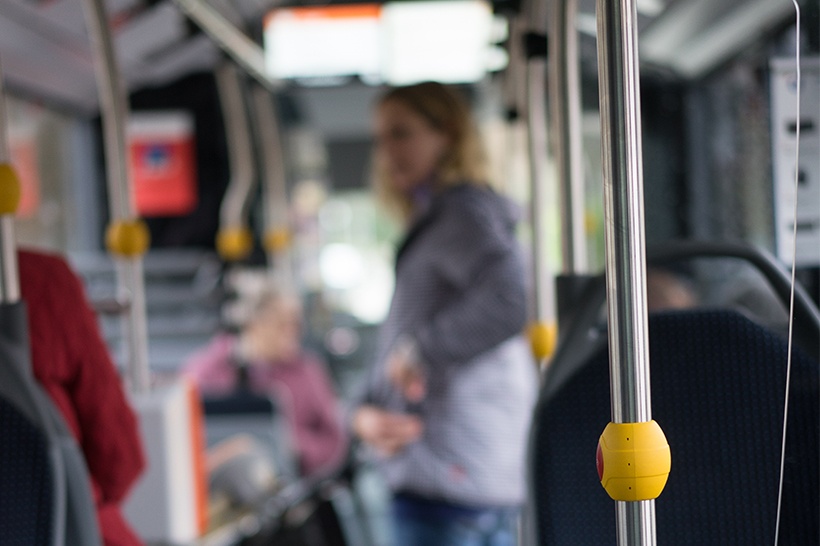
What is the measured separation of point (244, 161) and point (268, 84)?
1.19 m

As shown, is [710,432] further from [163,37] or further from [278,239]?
[278,239]

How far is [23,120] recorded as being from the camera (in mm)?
5297

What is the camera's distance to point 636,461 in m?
1.06

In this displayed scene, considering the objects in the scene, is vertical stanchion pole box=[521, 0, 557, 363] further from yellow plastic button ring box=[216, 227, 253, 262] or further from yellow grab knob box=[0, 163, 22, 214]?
yellow plastic button ring box=[216, 227, 253, 262]

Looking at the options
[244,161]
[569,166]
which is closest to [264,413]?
[244,161]

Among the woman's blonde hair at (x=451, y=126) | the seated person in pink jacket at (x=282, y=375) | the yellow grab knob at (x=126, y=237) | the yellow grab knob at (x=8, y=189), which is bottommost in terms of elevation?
the seated person in pink jacket at (x=282, y=375)

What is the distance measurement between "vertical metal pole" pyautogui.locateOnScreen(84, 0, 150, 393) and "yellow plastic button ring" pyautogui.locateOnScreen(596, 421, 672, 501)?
1.93 metres

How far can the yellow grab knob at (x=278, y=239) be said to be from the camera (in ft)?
22.4

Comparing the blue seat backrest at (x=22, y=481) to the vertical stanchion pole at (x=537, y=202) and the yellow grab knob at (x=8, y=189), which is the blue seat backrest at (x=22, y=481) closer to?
the yellow grab knob at (x=8, y=189)

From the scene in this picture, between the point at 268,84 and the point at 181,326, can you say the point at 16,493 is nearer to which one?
the point at 268,84

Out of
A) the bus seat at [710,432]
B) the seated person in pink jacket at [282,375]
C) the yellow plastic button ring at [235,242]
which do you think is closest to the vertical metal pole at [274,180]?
the yellow plastic button ring at [235,242]

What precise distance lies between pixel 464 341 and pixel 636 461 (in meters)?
1.35

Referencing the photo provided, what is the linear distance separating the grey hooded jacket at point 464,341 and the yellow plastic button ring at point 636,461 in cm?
133

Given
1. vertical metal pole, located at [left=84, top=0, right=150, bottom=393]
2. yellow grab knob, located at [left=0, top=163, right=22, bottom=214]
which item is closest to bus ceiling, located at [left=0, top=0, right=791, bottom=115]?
vertical metal pole, located at [left=84, top=0, right=150, bottom=393]
